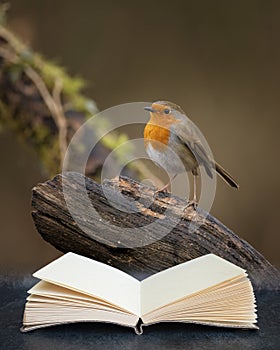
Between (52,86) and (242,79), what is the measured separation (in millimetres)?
559

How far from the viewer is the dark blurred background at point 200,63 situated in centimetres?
181

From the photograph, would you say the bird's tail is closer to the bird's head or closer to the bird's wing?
the bird's wing

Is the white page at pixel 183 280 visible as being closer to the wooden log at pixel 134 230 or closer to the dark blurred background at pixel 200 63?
the wooden log at pixel 134 230

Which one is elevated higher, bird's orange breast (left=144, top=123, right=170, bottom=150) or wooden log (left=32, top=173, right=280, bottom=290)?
bird's orange breast (left=144, top=123, right=170, bottom=150)

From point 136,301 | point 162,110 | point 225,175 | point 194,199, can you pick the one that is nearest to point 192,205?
point 194,199


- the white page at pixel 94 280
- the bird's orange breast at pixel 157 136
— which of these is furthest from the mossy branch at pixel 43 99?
the white page at pixel 94 280

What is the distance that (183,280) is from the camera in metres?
1.28

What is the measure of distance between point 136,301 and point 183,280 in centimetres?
11

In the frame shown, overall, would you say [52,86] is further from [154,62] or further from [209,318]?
[209,318]

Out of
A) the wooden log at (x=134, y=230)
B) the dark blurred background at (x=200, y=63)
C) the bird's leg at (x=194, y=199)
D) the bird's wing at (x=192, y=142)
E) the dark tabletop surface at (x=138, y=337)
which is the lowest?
the dark tabletop surface at (x=138, y=337)

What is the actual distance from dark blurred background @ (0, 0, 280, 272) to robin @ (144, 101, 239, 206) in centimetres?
23

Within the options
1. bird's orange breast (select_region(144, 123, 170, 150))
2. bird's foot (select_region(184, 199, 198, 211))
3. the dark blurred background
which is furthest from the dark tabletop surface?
the dark blurred background

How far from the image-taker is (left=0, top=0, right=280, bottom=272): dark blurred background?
1.81 m

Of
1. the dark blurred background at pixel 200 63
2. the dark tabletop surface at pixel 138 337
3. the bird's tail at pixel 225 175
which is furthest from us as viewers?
the dark blurred background at pixel 200 63
